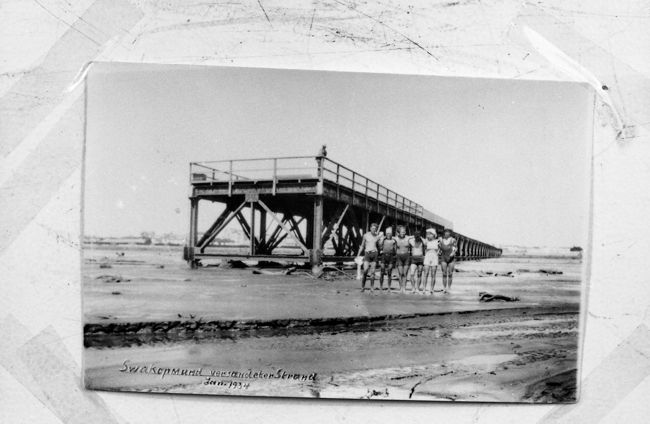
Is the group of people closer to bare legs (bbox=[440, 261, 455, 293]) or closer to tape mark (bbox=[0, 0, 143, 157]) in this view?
bare legs (bbox=[440, 261, 455, 293])

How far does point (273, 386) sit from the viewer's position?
5.56 feet

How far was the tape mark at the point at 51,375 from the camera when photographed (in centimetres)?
170

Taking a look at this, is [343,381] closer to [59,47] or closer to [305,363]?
[305,363]

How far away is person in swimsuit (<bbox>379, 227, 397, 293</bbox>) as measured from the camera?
1.76 m

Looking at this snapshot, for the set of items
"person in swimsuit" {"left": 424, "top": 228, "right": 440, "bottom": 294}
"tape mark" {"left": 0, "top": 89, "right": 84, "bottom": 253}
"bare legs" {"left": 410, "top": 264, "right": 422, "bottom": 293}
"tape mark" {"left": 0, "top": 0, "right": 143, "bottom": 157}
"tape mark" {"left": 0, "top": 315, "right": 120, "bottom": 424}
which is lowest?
"tape mark" {"left": 0, "top": 315, "right": 120, "bottom": 424}

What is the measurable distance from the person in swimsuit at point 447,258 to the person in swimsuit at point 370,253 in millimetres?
261

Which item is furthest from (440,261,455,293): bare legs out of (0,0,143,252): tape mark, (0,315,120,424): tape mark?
(0,0,143,252): tape mark

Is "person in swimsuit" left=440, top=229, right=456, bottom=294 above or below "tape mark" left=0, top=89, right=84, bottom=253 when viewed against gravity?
below

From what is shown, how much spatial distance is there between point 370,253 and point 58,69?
1.41 m

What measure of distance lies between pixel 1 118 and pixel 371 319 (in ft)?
5.32

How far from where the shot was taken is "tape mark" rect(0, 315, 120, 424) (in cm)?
170

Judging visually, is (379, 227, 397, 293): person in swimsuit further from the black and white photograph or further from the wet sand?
the wet sand

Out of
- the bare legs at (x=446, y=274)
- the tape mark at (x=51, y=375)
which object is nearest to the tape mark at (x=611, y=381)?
the bare legs at (x=446, y=274)

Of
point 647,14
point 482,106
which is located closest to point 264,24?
point 482,106
